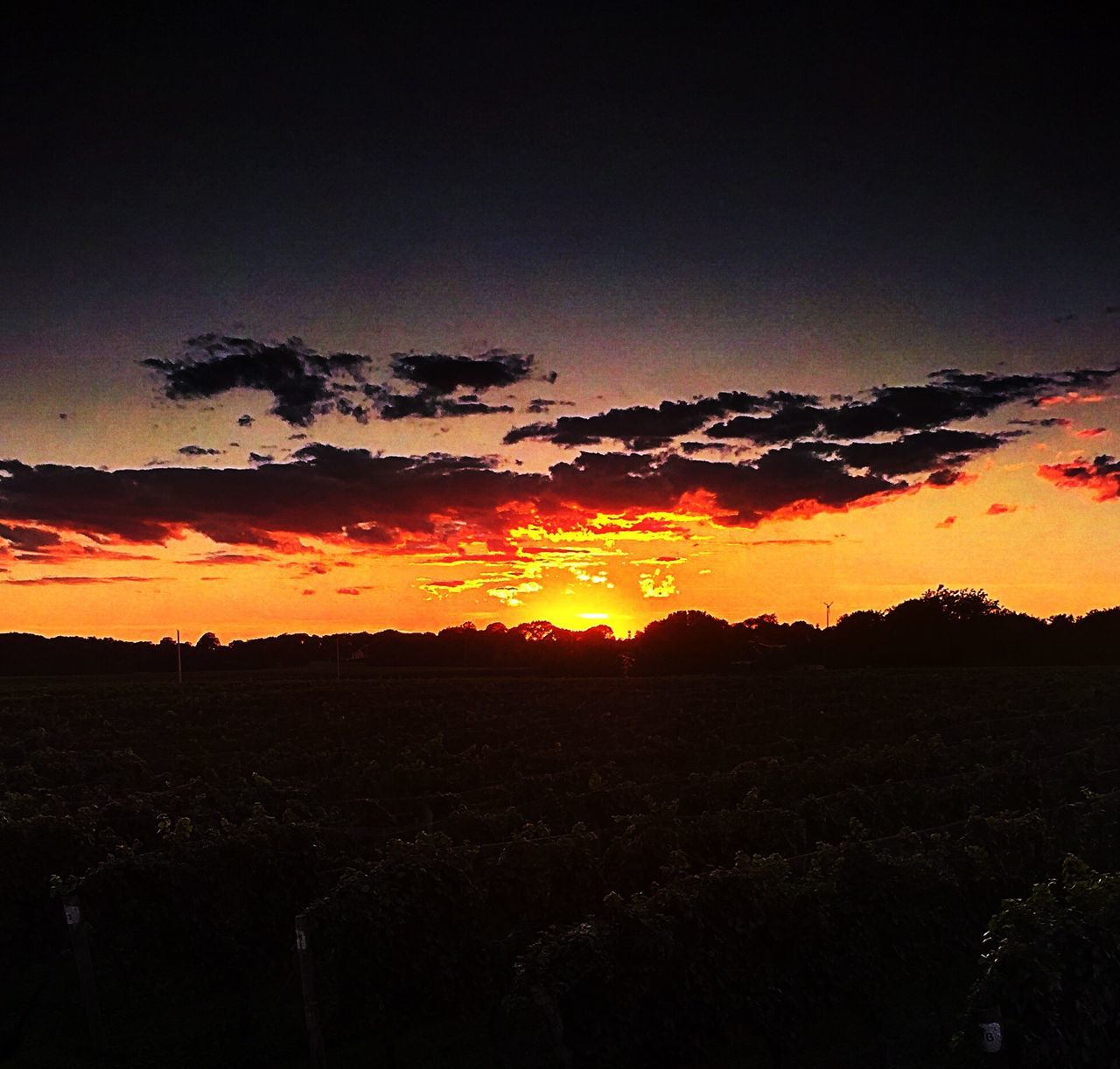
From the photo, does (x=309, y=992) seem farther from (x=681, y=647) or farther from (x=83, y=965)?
(x=681, y=647)

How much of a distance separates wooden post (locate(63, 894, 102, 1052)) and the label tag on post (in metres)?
10.1

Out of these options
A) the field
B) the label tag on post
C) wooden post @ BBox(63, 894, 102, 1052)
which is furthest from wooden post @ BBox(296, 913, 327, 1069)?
the label tag on post

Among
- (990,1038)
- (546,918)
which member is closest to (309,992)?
(546,918)

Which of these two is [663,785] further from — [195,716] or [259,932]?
[195,716]

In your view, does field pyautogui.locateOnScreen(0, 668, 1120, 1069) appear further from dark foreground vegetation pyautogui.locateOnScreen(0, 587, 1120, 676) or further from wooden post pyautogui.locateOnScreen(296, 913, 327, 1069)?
dark foreground vegetation pyautogui.locateOnScreen(0, 587, 1120, 676)

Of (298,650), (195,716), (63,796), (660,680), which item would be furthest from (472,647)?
(63,796)

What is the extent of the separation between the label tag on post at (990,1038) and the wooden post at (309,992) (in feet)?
21.6

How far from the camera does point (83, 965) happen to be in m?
12.2

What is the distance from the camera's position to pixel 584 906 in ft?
46.1

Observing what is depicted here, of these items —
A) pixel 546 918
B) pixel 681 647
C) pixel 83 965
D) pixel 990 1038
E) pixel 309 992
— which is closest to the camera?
pixel 990 1038

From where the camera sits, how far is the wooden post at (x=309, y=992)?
1059 cm

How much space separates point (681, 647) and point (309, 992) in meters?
91.4

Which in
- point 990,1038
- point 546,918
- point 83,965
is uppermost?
point 990,1038

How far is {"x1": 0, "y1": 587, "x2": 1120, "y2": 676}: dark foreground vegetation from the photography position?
95812 mm
